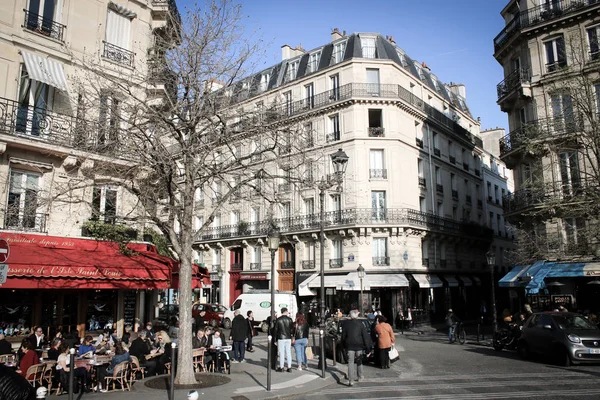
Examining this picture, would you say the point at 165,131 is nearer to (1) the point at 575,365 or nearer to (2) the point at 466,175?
(1) the point at 575,365

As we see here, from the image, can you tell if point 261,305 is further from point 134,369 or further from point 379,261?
point 134,369

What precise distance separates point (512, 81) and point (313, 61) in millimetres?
14114

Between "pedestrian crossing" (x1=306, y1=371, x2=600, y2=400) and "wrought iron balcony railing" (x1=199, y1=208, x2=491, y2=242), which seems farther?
"wrought iron balcony railing" (x1=199, y1=208, x2=491, y2=242)

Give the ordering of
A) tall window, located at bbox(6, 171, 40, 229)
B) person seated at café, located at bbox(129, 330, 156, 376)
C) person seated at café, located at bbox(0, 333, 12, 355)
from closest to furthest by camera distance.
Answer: person seated at café, located at bbox(0, 333, 12, 355) → person seated at café, located at bbox(129, 330, 156, 376) → tall window, located at bbox(6, 171, 40, 229)

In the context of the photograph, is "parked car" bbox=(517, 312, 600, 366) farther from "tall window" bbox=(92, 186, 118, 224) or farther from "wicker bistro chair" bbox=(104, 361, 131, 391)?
"tall window" bbox=(92, 186, 118, 224)

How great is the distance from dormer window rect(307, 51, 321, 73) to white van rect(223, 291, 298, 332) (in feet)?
55.1

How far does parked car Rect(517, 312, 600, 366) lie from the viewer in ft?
40.0

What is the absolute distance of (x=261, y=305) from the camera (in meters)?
26.2

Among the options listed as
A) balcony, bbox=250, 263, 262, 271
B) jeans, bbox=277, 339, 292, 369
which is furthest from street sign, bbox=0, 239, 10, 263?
balcony, bbox=250, 263, 262, 271

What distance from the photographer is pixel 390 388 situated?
10.1 m

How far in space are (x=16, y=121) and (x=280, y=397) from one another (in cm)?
991

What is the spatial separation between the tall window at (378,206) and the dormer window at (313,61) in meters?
10.3

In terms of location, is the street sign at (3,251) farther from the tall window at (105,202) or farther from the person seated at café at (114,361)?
the tall window at (105,202)

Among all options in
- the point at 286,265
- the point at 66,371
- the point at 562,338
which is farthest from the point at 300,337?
the point at 286,265
